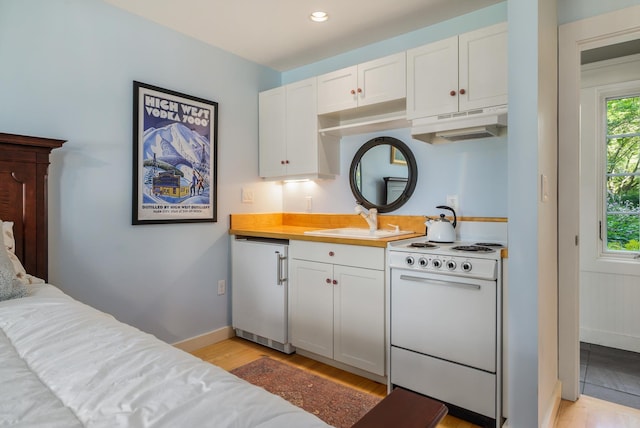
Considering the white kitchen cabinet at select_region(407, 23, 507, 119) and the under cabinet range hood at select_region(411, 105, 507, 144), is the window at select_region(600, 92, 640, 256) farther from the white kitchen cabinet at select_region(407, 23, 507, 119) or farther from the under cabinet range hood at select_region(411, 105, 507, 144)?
the white kitchen cabinet at select_region(407, 23, 507, 119)

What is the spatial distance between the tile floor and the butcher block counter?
57.1 inches

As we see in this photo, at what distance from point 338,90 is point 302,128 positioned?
1.45 ft

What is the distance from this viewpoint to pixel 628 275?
2.87 metres

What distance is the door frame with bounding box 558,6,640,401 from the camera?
2143mm

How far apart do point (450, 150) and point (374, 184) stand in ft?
2.13

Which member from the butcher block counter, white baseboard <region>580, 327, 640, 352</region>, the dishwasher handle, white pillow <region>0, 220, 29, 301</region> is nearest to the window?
white baseboard <region>580, 327, 640, 352</region>

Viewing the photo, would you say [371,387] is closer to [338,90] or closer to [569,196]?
[569,196]

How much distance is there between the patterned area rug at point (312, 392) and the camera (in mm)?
2016

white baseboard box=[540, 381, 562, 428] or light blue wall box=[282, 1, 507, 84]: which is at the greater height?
light blue wall box=[282, 1, 507, 84]

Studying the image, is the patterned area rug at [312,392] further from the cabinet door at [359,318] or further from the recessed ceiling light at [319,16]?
the recessed ceiling light at [319,16]

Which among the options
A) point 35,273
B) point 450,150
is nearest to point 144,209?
point 35,273

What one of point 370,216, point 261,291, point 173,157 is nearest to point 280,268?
point 261,291

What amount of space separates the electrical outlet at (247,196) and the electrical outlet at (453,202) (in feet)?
5.64

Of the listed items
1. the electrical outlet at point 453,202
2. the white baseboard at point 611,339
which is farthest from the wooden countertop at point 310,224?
the white baseboard at point 611,339
